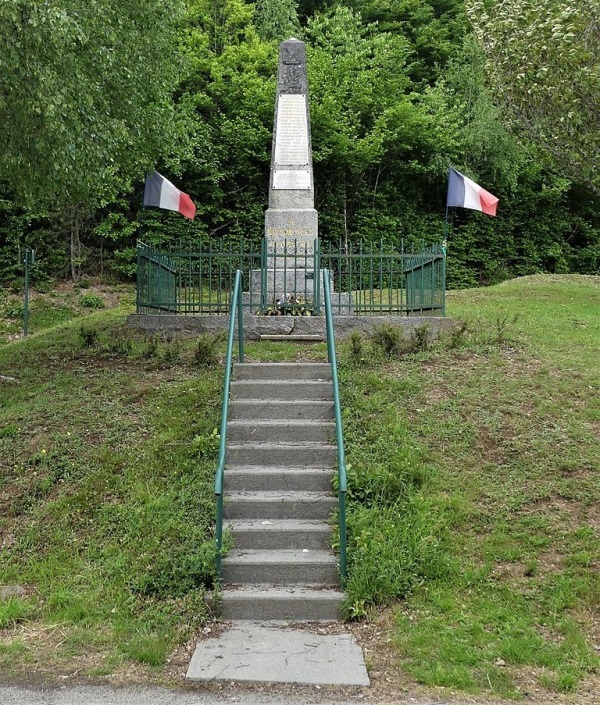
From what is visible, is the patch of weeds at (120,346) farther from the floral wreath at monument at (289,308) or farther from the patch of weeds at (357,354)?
the patch of weeds at (357,354)

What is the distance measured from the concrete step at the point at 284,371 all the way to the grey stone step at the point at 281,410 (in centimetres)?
72

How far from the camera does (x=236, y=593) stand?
193 inches

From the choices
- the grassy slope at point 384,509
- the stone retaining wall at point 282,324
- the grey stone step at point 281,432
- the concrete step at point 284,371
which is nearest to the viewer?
the grassy slope at point 384,509

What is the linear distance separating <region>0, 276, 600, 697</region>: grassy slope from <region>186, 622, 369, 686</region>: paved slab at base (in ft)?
0.91

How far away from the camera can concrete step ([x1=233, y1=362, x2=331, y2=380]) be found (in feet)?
24.7

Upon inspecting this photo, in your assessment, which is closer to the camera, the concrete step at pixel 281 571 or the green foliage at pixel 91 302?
the concrete step at pixel 281 571

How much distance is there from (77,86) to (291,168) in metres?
4.47

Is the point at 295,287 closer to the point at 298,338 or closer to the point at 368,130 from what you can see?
the point at 298,338

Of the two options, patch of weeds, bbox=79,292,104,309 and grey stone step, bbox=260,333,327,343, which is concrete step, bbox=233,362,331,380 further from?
patch of weeds, bbox=79,292,104,309

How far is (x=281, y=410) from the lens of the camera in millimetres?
6812

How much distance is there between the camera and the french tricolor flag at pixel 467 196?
12781mm

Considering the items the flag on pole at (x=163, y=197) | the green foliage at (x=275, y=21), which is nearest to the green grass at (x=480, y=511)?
the flag on pole at (x=163, y=197)

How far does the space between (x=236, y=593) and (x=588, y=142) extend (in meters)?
10.6

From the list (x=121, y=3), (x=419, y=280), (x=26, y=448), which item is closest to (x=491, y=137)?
(x=419, y=280)
